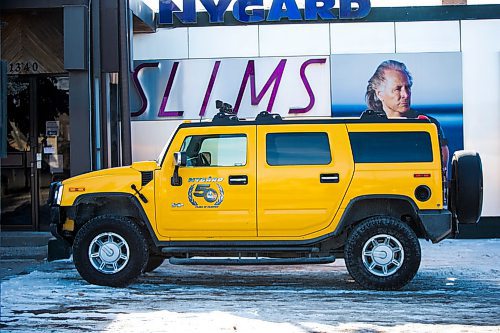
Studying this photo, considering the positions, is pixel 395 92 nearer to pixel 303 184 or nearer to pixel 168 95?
pixel 168 95

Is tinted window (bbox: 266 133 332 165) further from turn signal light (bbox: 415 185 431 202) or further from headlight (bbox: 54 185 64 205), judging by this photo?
headlight (bbox: 54 185 64 205)

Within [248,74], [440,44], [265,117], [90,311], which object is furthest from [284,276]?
[440,44]

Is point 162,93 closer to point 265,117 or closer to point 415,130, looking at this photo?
point 265,117

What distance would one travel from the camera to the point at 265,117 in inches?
410

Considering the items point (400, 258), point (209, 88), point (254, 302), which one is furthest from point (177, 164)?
point (209, 88)

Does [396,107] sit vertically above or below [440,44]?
below

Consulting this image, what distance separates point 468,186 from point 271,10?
6.80 metres

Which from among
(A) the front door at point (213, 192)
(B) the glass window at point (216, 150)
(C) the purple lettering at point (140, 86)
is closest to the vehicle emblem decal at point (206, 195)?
(A) the front door at point (213, 192)

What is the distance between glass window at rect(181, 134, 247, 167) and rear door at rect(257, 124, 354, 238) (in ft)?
0.87

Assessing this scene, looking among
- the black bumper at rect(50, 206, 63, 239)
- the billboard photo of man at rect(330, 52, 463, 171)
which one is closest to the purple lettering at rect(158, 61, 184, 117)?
the billboard photo of man at rect(330, 52, 463, 171)

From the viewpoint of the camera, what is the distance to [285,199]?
10.0m

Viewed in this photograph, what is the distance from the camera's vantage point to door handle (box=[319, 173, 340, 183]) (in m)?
9.98

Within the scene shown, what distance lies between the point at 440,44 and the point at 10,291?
30.5 ft

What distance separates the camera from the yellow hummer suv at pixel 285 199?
9.90 meters
